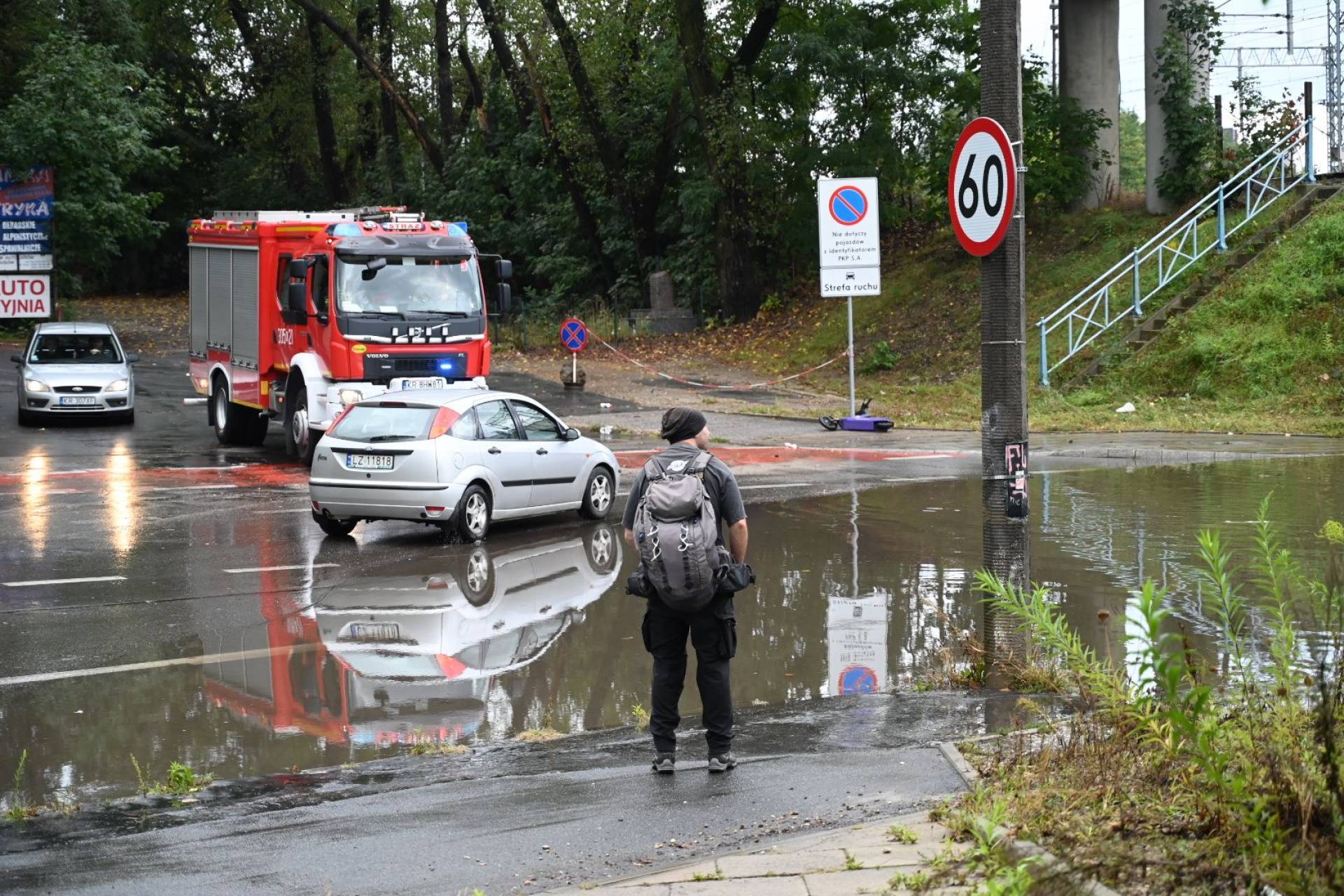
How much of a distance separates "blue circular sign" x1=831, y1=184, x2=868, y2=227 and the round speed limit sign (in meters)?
15.5

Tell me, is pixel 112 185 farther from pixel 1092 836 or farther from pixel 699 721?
pixel 1092 836

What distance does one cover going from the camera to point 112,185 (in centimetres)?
3838

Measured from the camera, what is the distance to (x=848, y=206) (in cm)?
2395

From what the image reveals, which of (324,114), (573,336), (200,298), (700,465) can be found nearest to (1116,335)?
(573,336)

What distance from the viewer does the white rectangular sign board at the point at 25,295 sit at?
38.3m

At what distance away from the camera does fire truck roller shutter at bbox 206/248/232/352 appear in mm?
23516

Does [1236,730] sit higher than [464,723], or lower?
higher

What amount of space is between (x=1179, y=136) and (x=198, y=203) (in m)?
42.4

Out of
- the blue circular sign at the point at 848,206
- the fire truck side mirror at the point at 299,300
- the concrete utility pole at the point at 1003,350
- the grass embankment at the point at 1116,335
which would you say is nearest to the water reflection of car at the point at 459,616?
the concrete utility pole at the point at 1003,350

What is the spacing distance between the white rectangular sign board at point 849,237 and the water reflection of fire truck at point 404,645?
37.1ft

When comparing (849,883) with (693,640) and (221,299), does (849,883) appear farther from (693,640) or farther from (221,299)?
(221,299)

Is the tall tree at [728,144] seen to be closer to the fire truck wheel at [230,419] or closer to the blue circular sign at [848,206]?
the blue circular sign at [848,206]

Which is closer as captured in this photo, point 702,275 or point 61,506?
point 61,506

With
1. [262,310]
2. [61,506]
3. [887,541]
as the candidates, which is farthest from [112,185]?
[887,541]
